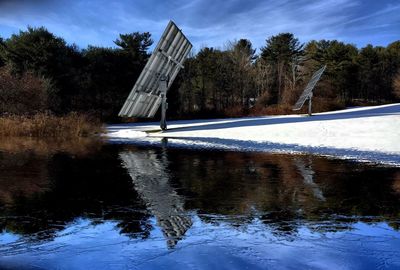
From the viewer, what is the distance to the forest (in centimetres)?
3584

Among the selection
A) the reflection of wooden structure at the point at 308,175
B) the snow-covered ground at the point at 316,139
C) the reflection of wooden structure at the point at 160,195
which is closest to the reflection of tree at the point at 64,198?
the reflection of wooden structure at the point at 160,195

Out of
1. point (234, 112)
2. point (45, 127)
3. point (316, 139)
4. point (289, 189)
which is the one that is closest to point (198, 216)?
point (289, 189)

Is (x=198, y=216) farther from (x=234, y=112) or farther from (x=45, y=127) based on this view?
(x=234, y=112)

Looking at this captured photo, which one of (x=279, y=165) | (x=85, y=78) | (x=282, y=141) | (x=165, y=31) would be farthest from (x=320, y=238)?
(x=85, y=78)

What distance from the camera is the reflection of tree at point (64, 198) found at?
5.70m

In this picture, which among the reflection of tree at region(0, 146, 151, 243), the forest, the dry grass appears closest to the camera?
the reflection of tree at region(0, 146, 151, 243)

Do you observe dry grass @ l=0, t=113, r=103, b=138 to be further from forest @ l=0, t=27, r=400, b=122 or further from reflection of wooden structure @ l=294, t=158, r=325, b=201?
reflection of wooden structure @ l=294, t=158, r=325, b=201

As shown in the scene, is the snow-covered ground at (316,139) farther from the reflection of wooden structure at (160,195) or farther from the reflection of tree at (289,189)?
the reflection of wooden structure at (160,195)

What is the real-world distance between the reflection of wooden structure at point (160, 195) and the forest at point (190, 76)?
15914 millimetres

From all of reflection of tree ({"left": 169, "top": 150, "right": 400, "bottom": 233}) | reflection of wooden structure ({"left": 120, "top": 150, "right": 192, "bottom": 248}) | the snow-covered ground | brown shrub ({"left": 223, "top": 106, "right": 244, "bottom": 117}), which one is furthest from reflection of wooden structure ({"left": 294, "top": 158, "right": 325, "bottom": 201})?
brown shrub ({"left": 223, "top": 106, "right": 244, "bottom": 117})

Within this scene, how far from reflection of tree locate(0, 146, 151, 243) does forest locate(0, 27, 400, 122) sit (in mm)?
16097

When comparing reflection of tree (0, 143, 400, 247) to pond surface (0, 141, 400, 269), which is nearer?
pond surface (0, 141, 400, 269)

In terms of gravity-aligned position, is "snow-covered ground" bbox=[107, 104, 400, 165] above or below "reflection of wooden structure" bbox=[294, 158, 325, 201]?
above

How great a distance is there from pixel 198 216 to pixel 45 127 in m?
17.4
